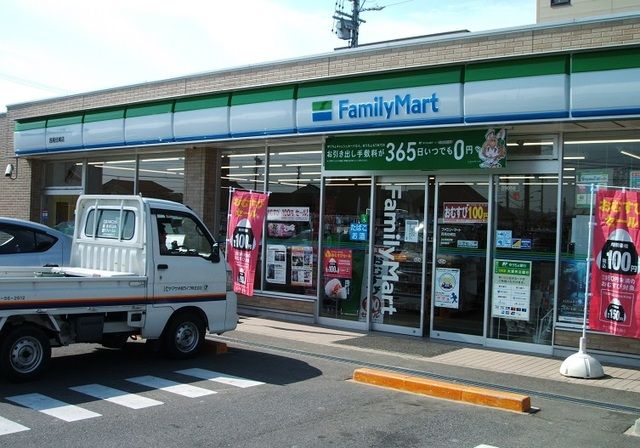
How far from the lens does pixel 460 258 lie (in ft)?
36.6

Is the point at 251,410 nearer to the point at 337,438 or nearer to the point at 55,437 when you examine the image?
the point at 337,438

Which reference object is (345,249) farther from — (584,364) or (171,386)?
(171,386)

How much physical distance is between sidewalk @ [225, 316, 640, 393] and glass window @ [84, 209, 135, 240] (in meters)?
3.02

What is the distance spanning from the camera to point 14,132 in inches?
775

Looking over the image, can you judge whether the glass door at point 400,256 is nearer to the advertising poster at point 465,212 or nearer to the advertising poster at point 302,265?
the advertising poster at point 465,212

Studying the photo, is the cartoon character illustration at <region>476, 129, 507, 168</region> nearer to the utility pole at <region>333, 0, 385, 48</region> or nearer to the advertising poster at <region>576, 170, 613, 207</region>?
the advertising poster at <region>576, 170, 613, 207</region>

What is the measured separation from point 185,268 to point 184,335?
37.6 inches

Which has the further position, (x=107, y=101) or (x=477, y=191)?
(x=107, y=101)

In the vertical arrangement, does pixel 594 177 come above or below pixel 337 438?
above

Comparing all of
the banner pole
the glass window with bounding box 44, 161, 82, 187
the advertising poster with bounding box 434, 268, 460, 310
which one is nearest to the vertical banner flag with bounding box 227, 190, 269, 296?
the advertising poster with bounding box 434, 268, 460, 310

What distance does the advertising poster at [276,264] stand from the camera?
1349cm

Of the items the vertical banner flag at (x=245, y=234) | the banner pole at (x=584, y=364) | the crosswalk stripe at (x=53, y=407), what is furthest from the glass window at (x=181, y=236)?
the banner pole at (x=584, y=364)

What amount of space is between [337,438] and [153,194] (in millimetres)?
11617

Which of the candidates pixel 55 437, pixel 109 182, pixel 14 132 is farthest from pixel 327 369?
pixel 14 132
